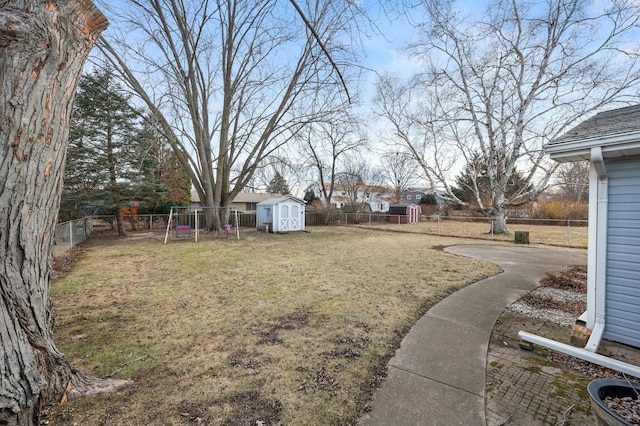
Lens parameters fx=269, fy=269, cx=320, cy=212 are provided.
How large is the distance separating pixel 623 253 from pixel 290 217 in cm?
1480

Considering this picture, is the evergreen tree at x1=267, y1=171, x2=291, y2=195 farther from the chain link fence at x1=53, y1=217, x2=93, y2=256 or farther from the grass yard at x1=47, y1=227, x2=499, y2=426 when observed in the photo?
the grass yard at x1=47, y1=227, x2=499, y2=426

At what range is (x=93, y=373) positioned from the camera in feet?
8.11

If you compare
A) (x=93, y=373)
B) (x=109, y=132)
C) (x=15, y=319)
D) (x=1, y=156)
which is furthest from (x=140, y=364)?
(x=109, y=132)

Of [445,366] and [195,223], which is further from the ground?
[195,223]

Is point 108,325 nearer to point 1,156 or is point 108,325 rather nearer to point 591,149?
point 1,156

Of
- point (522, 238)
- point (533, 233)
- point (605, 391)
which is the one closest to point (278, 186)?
point (533, 233)

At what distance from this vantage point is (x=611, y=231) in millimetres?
3080

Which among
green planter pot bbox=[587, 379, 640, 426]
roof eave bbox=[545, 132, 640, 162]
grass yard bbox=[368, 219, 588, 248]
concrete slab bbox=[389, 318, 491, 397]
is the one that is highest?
roof eave bbox=[545, 132, 640, 162]

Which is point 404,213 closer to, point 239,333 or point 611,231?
point 611,231

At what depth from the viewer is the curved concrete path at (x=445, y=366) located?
1.99 metres

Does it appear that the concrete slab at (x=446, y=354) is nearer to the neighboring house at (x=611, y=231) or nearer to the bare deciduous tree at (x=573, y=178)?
the neighboring house at (x=611, y=231)

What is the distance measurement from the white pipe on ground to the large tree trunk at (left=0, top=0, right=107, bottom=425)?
4215 millimetres

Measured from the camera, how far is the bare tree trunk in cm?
153

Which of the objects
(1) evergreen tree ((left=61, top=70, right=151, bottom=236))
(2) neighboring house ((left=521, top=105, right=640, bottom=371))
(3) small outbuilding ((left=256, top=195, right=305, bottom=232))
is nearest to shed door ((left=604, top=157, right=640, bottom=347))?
(2) neighboring house ((left=521, top=105, right=640, bottom=371))
